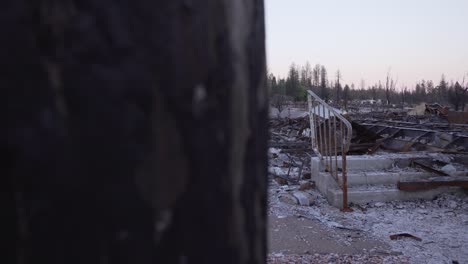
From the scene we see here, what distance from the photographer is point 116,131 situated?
0.33m

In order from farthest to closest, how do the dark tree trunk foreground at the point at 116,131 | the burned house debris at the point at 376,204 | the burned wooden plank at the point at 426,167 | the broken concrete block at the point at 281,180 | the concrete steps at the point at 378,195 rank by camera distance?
the broken concrete block at the point at 281,180, the burned wooden plank at the point at 426,167, the concrete steps at the point at 378,195, the burned house debris at the point at 376,204, the dark tree trunk foreground at the point at 116,131

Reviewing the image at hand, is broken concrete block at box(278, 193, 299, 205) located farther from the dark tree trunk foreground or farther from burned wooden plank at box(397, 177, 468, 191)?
the dark tree trunk foreground

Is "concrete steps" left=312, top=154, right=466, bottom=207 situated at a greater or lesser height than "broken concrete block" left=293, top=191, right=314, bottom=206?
greater

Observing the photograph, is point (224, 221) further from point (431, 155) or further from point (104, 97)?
point (431, 155)

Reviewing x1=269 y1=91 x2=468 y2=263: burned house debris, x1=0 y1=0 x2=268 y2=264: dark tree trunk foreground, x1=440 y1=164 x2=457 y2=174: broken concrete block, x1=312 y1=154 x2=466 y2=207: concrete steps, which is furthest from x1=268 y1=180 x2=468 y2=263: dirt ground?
x1=0 y1=0 x2=268 y2=264: dark tree trunk foreground

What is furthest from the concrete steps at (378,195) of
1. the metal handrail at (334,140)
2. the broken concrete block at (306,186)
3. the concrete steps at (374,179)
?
the broken concrete block at (306,186)

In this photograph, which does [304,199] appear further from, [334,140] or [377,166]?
[377,166]

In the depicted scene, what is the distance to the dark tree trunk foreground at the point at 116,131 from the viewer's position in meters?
0.31

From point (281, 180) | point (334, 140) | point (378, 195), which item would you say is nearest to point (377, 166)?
point (378, 195)

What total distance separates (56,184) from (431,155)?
24.0 feet

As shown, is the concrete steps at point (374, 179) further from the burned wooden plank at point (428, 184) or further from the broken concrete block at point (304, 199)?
the broken concrete block at point (304, 199)

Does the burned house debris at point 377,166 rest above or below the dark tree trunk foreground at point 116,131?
below

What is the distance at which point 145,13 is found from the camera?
0.34m

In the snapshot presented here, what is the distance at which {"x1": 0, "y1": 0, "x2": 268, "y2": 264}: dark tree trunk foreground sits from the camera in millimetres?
311
